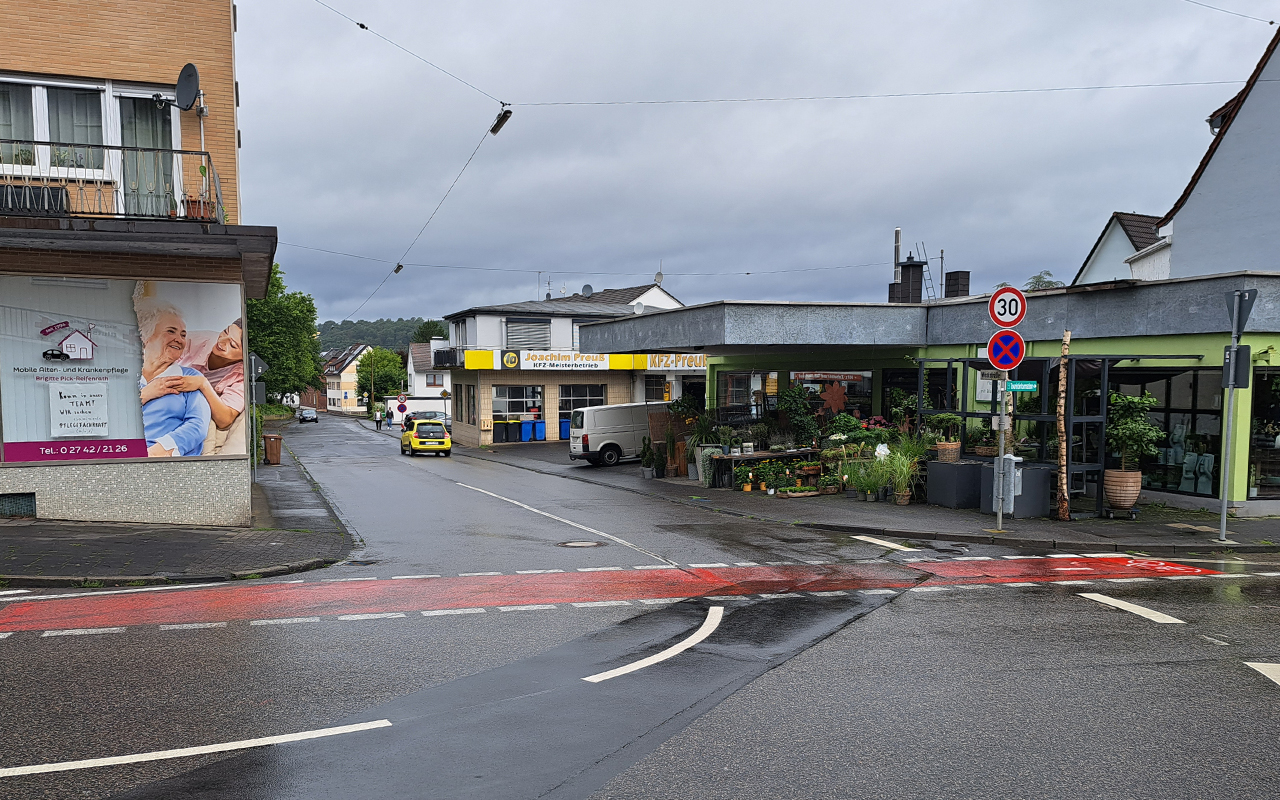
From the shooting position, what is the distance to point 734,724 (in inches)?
209

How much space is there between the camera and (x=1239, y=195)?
1972cm

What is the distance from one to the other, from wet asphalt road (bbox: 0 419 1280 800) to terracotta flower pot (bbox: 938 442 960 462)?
6786 mm

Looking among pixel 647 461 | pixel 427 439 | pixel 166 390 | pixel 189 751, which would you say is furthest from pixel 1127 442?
pixel 427 439

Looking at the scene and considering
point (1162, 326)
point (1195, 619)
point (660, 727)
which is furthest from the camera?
point (1162, 326)

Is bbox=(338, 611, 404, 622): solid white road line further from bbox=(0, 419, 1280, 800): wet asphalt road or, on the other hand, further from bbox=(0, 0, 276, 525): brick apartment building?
bbox=(0, 0, 276, 525): brick apartment building

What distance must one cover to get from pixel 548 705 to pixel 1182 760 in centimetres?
367

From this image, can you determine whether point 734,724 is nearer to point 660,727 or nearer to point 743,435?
point 660,727

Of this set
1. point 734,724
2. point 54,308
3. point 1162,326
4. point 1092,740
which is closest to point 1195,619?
point 1092,740

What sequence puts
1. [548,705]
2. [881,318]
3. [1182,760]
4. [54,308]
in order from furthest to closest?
[881,318]
[54,308]
[548,705]
[1182,760]

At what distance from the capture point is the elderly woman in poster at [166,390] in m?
13.1

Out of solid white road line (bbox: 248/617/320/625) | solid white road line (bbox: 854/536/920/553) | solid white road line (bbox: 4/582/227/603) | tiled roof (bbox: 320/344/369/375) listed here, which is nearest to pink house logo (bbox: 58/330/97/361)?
solid white road line (bbox: 4/582/227/603)

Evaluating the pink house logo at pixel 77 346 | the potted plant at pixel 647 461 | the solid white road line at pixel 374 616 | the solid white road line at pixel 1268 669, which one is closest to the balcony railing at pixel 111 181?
the pink house logo at pixel 77 346

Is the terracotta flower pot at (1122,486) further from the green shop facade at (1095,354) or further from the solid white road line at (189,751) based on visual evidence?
the solid white road line at (189,751)

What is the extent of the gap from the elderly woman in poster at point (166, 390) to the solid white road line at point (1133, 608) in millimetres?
12270
